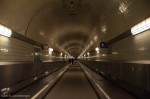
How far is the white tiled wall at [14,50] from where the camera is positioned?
35.8 ft

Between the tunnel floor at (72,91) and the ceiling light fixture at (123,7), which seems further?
the ceiling light fixture at (123,7)

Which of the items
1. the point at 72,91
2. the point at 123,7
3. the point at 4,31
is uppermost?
the point at 123,7

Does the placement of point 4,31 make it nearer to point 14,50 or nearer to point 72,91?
point 14,50

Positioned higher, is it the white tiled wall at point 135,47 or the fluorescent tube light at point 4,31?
the fluorescent tube light at point 4,31

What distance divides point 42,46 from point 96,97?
13.2 m

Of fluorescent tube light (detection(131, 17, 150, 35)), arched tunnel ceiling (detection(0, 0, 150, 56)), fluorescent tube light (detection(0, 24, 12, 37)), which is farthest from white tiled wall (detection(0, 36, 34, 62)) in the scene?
fluorescent tube light (detection(131, 17, 150, 35))

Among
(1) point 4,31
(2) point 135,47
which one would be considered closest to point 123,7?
(2) point 135,47

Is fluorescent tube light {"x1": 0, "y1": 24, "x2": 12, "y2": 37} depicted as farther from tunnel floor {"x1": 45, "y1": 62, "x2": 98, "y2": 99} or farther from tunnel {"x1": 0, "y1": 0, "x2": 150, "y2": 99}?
tunnel floor {"x1": 45, "y1": 62, "x2": 98, "y2": 99}

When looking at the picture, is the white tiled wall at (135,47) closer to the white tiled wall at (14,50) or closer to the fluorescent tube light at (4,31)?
the fluorescent tube light at (4,31)

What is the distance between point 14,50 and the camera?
13.1 metres

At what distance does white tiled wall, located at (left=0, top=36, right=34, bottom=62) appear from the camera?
429 inches

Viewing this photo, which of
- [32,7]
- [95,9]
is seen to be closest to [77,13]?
[95,9]

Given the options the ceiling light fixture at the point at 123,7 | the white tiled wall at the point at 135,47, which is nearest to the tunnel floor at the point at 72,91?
the white tiled wall at the point at 135,47

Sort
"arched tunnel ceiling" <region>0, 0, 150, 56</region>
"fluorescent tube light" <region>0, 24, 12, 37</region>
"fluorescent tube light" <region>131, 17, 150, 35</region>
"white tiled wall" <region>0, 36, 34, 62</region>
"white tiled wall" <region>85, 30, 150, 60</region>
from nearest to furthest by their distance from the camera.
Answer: "fluorescent tube light" <region>131, 17, 150, 35</region>
"white tiled wall" <region>85, 30, 150, 60</region>
"fluorescent tube light" <region>0, 24, 12, 37</region>
"arched tunnel ceiling" <region>0, 0, 150, 56</region>
"white tiled wall" <region>0, 36, 34, 62</region>
